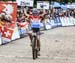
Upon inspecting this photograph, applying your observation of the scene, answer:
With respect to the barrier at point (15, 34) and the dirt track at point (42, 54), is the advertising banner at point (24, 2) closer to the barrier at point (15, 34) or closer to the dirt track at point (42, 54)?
the barrier at point (15, 34)

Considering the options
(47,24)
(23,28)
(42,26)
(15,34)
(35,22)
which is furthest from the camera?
(47,24)

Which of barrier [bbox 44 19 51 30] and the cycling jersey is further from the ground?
the cycling jersey

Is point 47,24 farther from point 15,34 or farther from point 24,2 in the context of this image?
point 15,34

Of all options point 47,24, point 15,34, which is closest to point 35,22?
point 15,34

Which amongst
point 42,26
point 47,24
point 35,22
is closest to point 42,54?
point 35,22

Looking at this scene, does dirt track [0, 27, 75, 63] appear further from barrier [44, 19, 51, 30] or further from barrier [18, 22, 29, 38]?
barrier [44, 19, 51, 30]

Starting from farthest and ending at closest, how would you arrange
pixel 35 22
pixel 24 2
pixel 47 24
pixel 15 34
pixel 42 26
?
pixel 47 24
pixel 42 26
pixel 24 2
pixel 15 34
pixel 35 22

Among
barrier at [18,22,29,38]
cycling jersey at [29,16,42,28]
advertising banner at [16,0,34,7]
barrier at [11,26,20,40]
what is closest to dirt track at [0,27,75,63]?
cycling jersey at [29,16,42,28]

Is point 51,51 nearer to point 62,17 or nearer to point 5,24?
point 5,24

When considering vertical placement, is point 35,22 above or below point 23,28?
above

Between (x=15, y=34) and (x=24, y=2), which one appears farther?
(x=24, y=2)

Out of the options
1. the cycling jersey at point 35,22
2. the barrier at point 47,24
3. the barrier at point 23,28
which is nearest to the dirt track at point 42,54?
the cycling jersey at point 35,22

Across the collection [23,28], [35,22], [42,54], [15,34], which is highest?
[35,22]

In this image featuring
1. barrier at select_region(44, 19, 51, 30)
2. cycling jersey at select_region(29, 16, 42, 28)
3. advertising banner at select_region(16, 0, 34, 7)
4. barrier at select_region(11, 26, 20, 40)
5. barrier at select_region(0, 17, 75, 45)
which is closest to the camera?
cycling jersey at select_region(29, 16, 42, 28)
